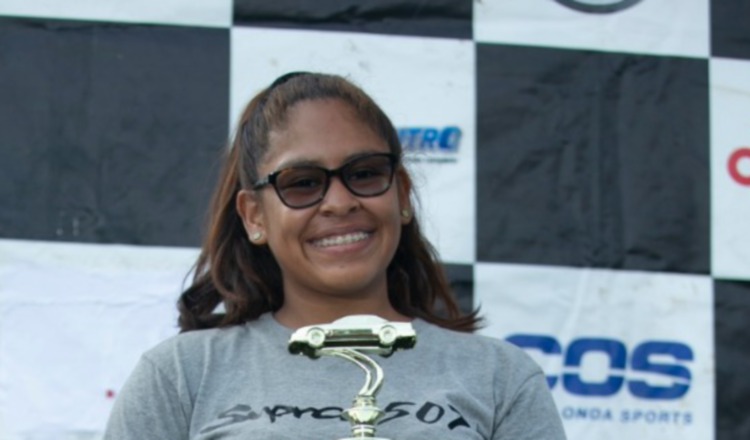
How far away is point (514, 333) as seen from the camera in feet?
8.86

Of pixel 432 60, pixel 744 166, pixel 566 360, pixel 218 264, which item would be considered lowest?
pixel 566 360

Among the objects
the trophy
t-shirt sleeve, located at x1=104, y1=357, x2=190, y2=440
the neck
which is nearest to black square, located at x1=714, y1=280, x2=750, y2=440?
the neck

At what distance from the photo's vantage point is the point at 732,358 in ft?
9.17

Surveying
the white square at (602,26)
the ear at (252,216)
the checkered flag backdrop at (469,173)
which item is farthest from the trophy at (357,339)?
the white square at (602,26)

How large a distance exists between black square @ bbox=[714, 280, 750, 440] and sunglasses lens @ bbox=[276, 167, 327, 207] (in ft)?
3.55

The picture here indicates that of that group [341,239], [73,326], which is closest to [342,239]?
[341,239]

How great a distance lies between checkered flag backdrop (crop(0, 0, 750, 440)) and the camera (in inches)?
100

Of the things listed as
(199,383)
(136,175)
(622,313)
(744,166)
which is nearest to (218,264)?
(199,383)

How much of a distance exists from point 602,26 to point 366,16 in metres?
0.45

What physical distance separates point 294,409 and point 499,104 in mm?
1019

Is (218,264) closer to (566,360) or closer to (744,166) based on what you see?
(566,360)

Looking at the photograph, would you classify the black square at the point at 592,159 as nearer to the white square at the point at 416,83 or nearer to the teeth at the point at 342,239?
the white square at the point at 416,83

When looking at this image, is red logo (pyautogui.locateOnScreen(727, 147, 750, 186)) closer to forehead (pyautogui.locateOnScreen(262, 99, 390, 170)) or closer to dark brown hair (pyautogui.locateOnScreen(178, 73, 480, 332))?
dark brown hair (pyautogui.locateOnScreen(178, 73, 480, 332))

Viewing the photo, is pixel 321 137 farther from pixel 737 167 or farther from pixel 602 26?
pixel 737 167
